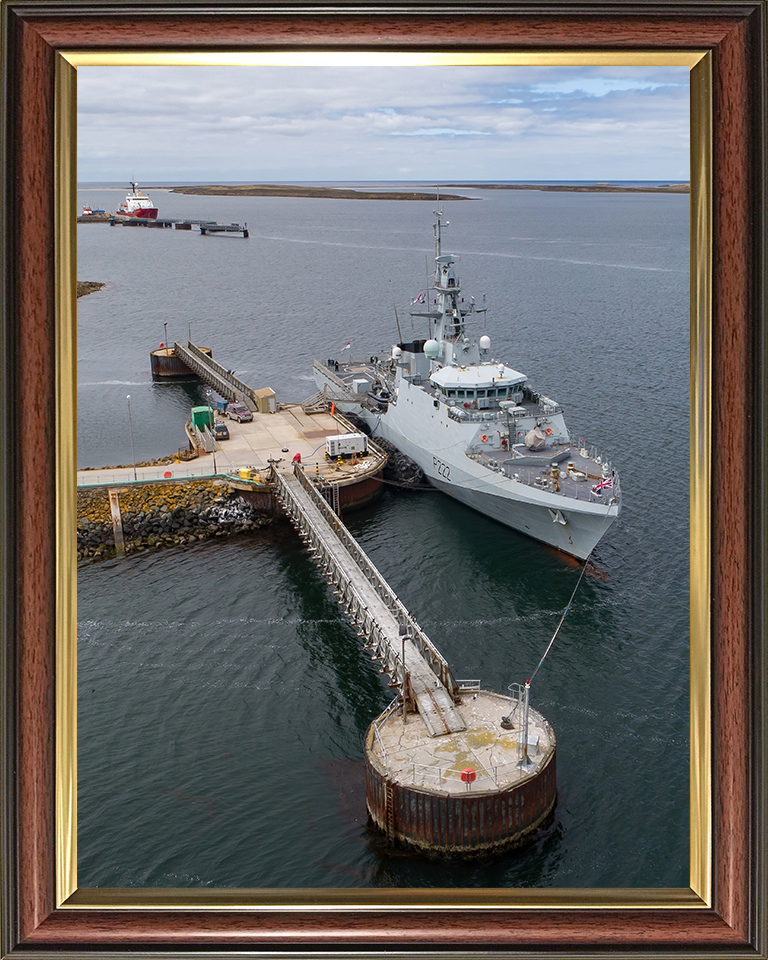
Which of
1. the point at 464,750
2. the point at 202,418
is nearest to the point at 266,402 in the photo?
the point at 202,418

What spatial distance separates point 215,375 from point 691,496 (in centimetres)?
7916

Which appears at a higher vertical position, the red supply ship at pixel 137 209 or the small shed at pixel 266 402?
the red supply ship at pixel 137 209

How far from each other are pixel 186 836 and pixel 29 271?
2354 cm

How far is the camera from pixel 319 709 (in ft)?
113

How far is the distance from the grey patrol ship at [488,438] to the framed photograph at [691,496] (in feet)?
127

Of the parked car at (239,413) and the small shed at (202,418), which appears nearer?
the small shed at (202,418)

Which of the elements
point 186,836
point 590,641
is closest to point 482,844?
point 186,836

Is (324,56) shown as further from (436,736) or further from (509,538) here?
(509,538)

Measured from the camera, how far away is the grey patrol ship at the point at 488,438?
48.7 m

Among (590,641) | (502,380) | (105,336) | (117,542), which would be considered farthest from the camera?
(105,336)

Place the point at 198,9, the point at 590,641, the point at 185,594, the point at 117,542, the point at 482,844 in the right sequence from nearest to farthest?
the point at 198,9
the point at 482,844
the point at 590,641
the point at 185,594
the point at 117,542

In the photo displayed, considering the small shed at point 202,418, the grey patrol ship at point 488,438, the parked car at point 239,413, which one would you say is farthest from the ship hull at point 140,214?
the small shed at point 202,418

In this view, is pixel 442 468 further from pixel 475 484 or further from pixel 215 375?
pixel 215 375

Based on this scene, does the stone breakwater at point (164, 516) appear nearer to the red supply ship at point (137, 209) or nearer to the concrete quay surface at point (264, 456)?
the concrete quay surface at point (264, 456)
